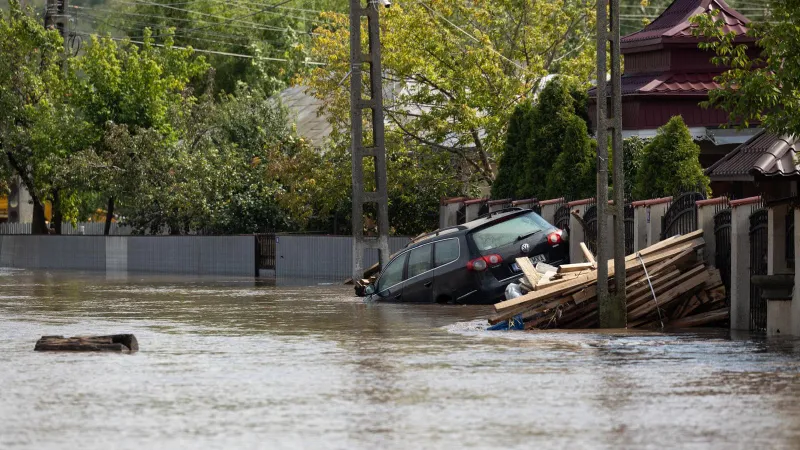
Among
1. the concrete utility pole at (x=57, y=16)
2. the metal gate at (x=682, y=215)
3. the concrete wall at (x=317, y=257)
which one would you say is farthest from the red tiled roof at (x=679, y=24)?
the concrete utility pole at (x=57, y=16)

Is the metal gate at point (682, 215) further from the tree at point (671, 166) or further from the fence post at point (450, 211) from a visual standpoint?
the fence post at point (450, 211)

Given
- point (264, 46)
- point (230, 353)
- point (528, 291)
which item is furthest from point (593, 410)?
point (264, 46)

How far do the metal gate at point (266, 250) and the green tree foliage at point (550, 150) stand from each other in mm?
10975

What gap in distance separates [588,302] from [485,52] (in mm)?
20589

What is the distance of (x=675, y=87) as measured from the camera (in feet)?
122

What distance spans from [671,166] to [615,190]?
273 inches

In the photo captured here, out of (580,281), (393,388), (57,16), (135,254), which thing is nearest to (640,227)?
(580,281)

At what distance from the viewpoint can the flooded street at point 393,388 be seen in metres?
11.1

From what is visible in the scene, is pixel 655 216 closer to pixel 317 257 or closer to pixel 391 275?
pixel 391 275

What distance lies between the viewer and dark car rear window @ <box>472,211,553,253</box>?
2695 cm

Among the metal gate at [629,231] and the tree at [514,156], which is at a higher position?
the tree at [514,156]

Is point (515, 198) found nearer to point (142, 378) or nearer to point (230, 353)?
point (230, 353)

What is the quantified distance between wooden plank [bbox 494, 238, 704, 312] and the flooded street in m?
0.77

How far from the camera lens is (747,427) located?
11367 mm
